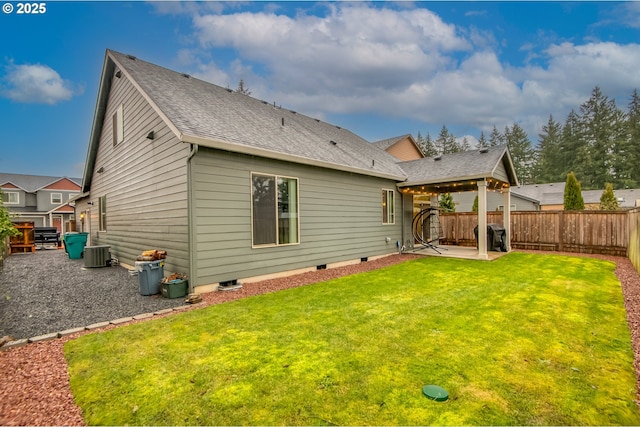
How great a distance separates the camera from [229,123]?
683 cm

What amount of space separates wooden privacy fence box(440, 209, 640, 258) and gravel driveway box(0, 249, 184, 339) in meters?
12.2

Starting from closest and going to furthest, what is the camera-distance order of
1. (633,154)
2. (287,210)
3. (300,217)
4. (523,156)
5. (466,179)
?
(287,210), (300,217), (466,179), (633,154), (523,156)

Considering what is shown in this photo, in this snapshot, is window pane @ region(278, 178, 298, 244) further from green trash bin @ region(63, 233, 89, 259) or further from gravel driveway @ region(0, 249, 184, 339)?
A: green trash bin @ region(63, 233, 89, 259)

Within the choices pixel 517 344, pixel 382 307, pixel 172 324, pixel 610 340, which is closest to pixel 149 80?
pixel 172 324

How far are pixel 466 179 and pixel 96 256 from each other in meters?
11.7

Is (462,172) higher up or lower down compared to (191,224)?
higher up

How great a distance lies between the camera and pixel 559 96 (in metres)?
37.8

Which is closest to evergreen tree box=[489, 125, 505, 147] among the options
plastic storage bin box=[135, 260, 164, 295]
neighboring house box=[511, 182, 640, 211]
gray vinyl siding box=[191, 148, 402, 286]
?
neighboring house box=[511, 182, 640, 211]

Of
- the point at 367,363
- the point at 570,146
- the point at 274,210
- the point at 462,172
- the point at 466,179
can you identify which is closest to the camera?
the point at 367,363

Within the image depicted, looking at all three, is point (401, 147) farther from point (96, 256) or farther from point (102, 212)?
point (96, 256)

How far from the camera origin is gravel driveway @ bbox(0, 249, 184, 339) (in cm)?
407

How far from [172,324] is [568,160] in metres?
45.7

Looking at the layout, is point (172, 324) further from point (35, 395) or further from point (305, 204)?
point (305, 204)

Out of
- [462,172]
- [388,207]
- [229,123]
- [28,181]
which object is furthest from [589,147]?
[28,181]
